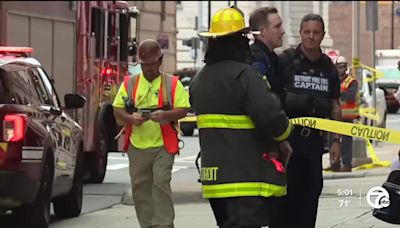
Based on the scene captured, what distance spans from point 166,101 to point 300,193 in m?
1.91

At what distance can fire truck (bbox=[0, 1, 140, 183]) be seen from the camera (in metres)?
16.3

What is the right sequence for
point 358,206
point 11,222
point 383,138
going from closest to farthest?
point 383,138, point 11,222, point 358,206

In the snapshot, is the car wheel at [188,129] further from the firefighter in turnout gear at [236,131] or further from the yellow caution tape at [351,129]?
the firefighter in turnout gear at [236,131]

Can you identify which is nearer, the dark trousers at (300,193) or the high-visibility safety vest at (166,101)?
the dark trousers at (300,193)

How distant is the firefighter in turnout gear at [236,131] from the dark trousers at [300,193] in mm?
1106

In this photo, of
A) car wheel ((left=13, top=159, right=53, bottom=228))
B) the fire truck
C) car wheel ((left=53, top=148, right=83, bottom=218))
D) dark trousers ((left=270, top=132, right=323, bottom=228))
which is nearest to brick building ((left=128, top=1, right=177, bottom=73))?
the fire truck

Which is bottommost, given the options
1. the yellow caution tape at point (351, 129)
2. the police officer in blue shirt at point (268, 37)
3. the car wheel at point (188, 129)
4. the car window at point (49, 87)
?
the car wheel at point (188, 129)

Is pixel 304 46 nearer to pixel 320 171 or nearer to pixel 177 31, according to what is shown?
pixel 320 171

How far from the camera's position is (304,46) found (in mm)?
8203

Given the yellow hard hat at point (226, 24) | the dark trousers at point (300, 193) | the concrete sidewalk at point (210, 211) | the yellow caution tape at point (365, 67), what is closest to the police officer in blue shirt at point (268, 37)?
the dark trousers at point (300, 193)

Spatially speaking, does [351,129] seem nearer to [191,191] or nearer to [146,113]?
[146,113]

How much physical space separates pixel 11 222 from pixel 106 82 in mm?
6896

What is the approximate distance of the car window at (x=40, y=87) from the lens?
11.7m

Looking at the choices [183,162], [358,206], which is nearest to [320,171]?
[358,206]
